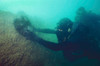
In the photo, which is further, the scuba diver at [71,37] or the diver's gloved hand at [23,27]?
the scuba diver at [71,37]

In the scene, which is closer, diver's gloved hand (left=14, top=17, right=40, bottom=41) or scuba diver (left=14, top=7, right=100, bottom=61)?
diver's gloved hand (left=14, top=17, right=40, bottom=41)

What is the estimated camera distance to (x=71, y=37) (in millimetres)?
4984

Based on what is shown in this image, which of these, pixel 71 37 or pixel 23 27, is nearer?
pixel 23 27

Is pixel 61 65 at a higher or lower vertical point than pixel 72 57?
lower

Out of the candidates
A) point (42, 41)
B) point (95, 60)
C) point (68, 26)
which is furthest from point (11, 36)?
point (95, 60)

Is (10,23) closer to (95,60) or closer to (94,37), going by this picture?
(94,37)

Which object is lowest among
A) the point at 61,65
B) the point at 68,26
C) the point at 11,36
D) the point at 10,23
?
the point at 61,65

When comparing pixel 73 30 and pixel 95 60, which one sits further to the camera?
pixel 95 60

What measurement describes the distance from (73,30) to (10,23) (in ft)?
9.87

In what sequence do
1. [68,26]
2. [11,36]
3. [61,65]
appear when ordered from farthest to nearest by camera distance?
[61,65] < [68,26] < [11,36]

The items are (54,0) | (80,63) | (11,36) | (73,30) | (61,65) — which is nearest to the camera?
(11,36)

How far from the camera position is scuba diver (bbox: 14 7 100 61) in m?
4.60

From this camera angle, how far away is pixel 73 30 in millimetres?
4887

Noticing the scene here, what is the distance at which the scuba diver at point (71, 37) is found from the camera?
181 inches
